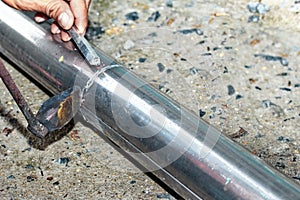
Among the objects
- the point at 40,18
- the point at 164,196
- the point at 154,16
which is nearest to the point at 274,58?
the point at 154,16

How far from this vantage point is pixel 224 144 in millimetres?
2094

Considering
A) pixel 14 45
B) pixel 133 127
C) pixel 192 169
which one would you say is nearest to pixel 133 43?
pixel 14 45

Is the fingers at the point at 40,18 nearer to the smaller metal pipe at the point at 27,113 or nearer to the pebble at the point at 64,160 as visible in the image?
the smaller metal pipe at the point at 27,113

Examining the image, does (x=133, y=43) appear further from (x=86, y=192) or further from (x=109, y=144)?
(x=86, y=192)

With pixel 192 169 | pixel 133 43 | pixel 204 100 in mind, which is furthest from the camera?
pixel 133 43

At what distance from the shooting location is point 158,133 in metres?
2.11

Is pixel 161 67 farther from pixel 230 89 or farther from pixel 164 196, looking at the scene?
pixel 164 196

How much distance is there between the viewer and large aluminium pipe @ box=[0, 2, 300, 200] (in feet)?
6.54

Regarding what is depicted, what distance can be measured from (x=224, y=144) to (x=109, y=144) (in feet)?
1.81

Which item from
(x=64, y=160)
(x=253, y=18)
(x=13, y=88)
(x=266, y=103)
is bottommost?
(x=64, y=160)

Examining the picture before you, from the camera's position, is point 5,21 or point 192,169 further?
point 5,21

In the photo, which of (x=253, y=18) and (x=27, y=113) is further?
(x=253, y=18)

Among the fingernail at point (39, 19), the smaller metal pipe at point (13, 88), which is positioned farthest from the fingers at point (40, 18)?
the smaller metal pipe at point (13, 88)

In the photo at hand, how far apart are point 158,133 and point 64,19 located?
1.73 feet
